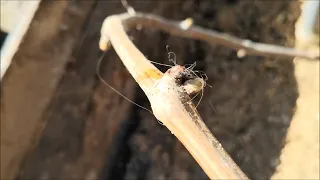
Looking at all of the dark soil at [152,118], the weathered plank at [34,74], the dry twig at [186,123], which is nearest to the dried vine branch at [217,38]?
the dark soil at [152,118]

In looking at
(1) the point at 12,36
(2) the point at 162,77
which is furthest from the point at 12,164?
(2) the point at 162,77

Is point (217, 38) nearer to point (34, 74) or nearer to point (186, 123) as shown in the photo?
point (34, 74)

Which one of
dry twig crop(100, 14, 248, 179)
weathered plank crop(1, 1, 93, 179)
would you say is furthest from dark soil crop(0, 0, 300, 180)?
dry twig crop(100, 14, 248, 179)

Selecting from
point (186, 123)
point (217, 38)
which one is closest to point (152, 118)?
point (217, 38)

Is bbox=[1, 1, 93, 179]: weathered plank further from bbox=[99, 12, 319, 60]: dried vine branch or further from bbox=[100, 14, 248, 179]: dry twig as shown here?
bbox=[100, 14, 248, 179]: dry twig

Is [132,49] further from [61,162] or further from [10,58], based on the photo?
[61,162]
